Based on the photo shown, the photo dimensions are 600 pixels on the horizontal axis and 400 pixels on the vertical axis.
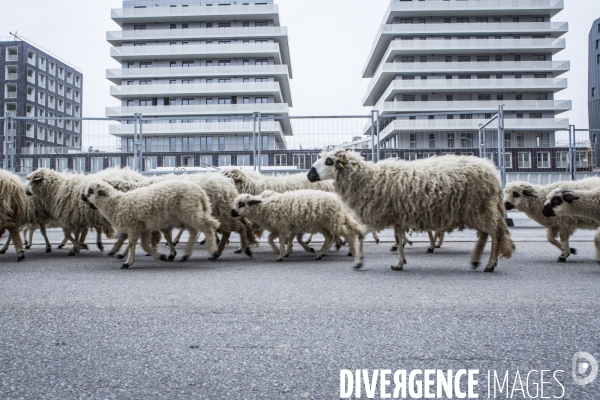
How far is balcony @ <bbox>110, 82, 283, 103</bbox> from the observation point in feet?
212

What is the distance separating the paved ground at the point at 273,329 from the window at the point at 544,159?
928cm

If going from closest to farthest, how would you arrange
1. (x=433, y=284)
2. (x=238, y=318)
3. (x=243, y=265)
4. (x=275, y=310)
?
(x=238, y=318)
(x=275, y=310)
(x=433, y=284)
(x=243, y=265)

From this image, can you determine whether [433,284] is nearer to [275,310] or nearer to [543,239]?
[275,310]

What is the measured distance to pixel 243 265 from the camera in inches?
258

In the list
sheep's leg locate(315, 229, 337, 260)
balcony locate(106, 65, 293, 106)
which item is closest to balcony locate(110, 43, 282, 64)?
balcony locate(106, 65, 293, 106)

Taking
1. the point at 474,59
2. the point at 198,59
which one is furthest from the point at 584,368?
the point at 198,59

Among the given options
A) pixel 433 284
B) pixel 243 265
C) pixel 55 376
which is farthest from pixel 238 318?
pixel 243 265

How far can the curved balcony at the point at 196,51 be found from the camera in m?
66.6

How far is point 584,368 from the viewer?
2.43 m

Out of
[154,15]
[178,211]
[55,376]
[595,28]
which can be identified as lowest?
[55,376]

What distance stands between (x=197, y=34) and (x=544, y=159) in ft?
206

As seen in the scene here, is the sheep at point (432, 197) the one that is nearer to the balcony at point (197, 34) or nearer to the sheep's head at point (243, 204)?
the sheep's head at point (243, 204)

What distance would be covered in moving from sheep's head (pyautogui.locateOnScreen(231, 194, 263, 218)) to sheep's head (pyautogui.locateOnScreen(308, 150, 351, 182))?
1.06m

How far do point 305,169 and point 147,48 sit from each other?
2484 inches
